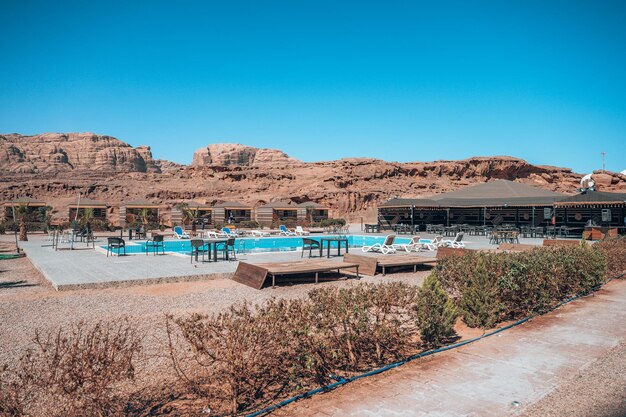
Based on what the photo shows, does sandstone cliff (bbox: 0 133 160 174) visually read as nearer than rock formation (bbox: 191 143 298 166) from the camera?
Yes

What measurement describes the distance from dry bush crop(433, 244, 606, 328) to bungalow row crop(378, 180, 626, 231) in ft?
51.9

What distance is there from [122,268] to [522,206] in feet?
68.5

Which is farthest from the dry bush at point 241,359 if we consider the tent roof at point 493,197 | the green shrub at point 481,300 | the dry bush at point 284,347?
the tent roof at point 493,197

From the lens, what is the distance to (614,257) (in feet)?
31.3

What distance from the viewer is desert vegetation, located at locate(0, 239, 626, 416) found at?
2885 mm

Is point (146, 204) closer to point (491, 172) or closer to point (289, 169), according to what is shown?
point (289, 169)

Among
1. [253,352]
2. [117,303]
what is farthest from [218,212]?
[253,352]

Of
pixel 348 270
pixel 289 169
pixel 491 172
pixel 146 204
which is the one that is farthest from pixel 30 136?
pixel 348 270

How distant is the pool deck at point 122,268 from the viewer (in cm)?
868

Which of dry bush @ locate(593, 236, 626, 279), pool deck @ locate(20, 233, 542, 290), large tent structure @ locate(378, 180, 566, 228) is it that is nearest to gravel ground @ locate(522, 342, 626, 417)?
dry bush @ locate(593, 236, 626, 279)

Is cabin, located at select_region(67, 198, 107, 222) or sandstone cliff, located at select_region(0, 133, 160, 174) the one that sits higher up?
sandstone cliff, located at select_region(0, 133, 160, 174)

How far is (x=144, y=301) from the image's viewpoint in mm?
7184

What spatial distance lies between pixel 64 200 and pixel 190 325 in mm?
55986

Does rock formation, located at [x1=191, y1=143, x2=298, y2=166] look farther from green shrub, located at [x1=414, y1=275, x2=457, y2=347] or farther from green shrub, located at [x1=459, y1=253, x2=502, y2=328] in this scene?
green shrub, located at [x1=414, y1=275, x2=457, y2=347]
